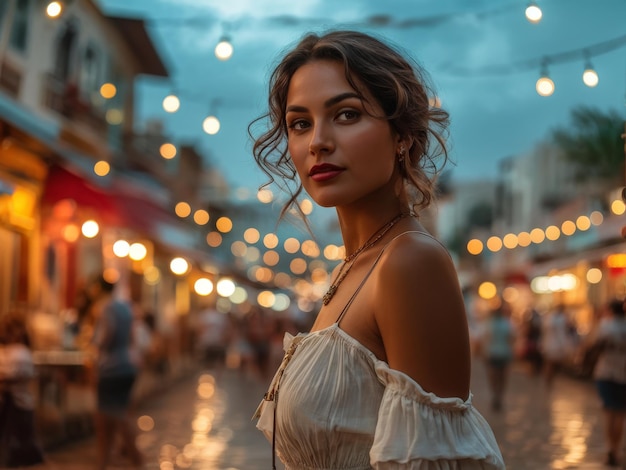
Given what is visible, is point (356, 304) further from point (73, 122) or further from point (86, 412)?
point (73, 122)

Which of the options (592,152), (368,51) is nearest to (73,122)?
(592,152)

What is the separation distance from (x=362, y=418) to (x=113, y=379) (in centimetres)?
882

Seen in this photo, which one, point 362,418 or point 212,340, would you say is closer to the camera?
point 362,418

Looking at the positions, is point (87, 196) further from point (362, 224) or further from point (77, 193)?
point (362, 224)

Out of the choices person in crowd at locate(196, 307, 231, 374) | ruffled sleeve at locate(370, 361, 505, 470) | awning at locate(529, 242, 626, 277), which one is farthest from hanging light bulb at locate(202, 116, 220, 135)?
ruffled sleeve at locate(370, 361, 505, 470)

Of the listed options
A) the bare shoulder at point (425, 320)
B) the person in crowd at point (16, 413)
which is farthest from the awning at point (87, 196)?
the bare shoulder at point (425, 320)

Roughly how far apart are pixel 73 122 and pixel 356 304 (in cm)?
2460

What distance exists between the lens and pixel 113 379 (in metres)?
10.7

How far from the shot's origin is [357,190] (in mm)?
2354

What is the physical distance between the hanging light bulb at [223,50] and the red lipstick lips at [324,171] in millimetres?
11601

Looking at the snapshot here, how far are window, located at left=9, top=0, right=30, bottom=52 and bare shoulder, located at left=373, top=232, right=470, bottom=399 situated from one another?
66.9ft

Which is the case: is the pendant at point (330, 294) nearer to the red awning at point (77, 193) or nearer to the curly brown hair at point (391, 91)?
the curly brown hair at point (391, 91)

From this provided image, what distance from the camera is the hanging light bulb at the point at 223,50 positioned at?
1372cm


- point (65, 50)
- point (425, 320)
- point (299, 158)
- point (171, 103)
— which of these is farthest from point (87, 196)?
point (425, 320)
